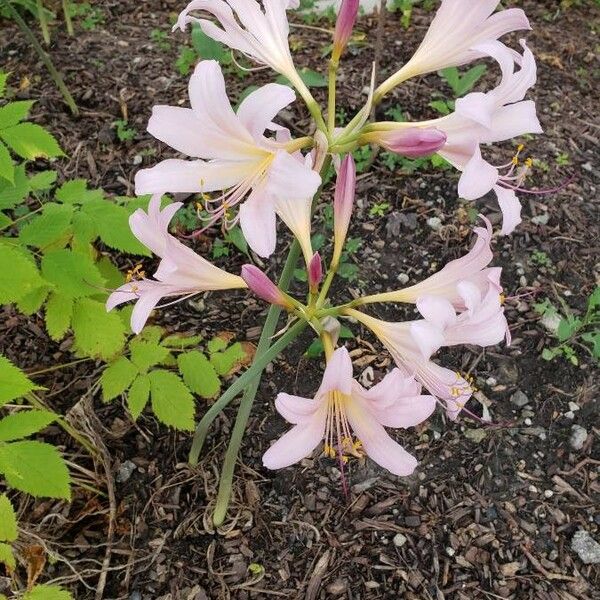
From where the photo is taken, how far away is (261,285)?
5.32 feet

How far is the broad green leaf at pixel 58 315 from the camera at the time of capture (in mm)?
2225

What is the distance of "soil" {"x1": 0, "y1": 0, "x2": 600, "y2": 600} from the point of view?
7.98 ft

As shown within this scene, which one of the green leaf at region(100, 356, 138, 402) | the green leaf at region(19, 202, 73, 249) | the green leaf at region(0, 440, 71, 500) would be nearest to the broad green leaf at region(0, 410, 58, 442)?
the green leaf at region(0, 440, 71, 500)

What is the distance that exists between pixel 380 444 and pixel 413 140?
2.36 feet

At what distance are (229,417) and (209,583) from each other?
642 millimetres

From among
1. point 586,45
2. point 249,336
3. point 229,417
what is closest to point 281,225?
point 249,336

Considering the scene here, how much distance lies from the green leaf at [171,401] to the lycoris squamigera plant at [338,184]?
0.48 metres

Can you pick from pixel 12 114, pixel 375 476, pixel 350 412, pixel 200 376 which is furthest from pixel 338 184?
pixel 375 476

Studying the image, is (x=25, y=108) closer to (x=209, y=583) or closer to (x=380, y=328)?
(x=380, y=328)

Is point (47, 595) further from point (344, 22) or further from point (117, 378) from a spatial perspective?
point (344, 22)

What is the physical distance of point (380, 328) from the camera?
1.68 metres

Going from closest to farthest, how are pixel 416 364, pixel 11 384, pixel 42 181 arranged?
pixel 416 364 < pixel 11 384 < pixel 42 181

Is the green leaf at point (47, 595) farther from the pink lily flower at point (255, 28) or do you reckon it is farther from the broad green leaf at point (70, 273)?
the pink lily flower at point (255, 28)

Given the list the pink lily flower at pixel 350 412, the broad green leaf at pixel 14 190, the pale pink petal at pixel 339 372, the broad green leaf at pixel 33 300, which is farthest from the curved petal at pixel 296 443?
the broad green leaf at pixel 14 190
